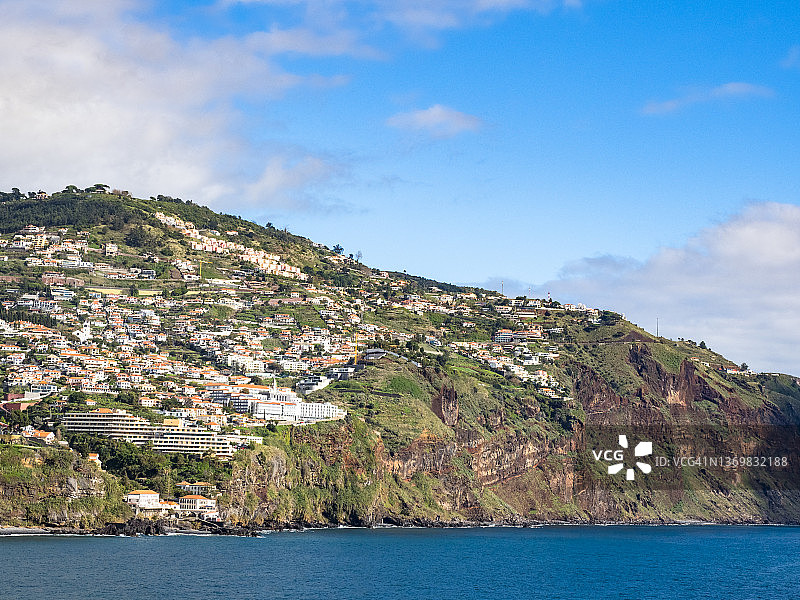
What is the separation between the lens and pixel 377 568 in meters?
85.6

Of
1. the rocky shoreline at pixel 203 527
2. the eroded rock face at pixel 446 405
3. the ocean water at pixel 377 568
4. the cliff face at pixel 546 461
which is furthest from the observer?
the eroded rock face at pixel 446 405

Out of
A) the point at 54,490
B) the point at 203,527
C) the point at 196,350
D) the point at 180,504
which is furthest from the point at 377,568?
the point at 196,350

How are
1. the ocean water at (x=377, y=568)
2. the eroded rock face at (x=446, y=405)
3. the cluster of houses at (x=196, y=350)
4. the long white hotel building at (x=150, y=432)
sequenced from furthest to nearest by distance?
1. the eroded rock face at (x=446, y=405)
2. the cluster of houses at (x=196, y=350)
3. the long white hotel building at (x=150, y=432)
4. the ocean water at (x=377, y=568)

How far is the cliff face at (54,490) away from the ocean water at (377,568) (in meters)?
3.25

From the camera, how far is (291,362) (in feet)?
511

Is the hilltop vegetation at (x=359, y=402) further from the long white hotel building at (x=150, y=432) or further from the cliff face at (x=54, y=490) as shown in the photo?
the long white hotel building at (x=150, y=432)

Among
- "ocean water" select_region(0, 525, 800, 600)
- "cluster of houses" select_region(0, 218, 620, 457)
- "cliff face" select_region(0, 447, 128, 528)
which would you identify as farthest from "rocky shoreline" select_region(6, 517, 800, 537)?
"cluster of houses" select_region(0, 218, 620, 457)

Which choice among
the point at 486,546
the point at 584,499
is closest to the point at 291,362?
the point at 584,499

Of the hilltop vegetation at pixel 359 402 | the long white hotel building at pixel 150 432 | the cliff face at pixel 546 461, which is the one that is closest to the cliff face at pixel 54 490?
the hilltop vegetation at pixel 359 402

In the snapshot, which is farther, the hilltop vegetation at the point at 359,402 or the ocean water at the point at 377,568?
the hilltop vegetation at the point at 359,402

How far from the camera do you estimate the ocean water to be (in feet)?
233

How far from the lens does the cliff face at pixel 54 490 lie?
9456 cm

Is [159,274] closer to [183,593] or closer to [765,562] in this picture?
[765,562]

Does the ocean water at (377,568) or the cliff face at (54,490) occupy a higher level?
the cliff face at (54,490)
